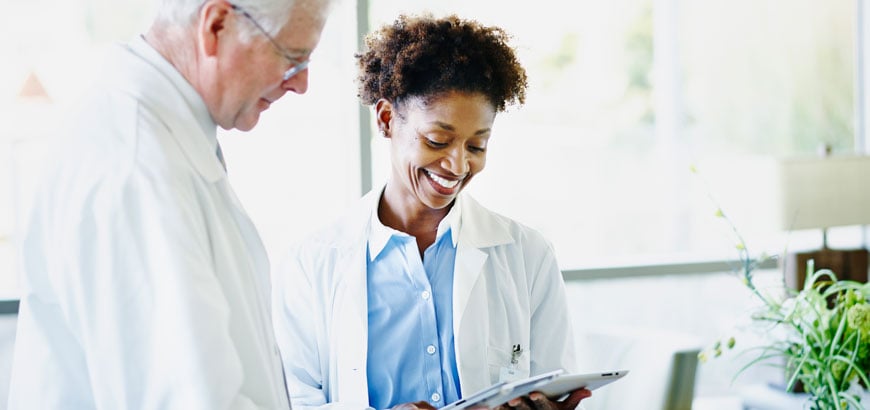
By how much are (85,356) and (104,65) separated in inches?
13.6

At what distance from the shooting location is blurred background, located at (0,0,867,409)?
12.7 ft

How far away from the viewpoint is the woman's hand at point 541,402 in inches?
60.6

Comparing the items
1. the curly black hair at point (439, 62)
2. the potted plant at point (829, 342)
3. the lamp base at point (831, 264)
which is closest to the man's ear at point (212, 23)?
the curly black hair at point (439, 62)

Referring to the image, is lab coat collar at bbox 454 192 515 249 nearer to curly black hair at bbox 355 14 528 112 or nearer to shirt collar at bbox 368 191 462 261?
shirt collar at bbox 368 191 462 261

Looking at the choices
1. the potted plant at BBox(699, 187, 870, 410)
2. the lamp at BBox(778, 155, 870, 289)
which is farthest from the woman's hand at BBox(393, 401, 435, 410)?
the lamp at BBox(778, 155, 870, 289)

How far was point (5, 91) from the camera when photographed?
142 inches

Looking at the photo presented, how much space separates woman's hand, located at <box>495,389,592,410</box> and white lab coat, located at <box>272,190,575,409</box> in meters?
0.18

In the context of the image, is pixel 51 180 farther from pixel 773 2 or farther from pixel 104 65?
pixel 773 2

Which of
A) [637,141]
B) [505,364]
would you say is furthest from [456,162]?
[637,141]

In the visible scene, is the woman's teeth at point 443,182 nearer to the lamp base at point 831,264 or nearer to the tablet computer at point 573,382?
the tablet computer at point 573,382

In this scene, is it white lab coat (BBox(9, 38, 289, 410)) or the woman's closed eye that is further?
the woman's closed eye

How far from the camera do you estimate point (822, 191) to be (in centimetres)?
345

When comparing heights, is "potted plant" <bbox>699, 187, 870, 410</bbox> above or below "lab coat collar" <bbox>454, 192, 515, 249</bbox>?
below

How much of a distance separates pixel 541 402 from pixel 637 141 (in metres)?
2.79
